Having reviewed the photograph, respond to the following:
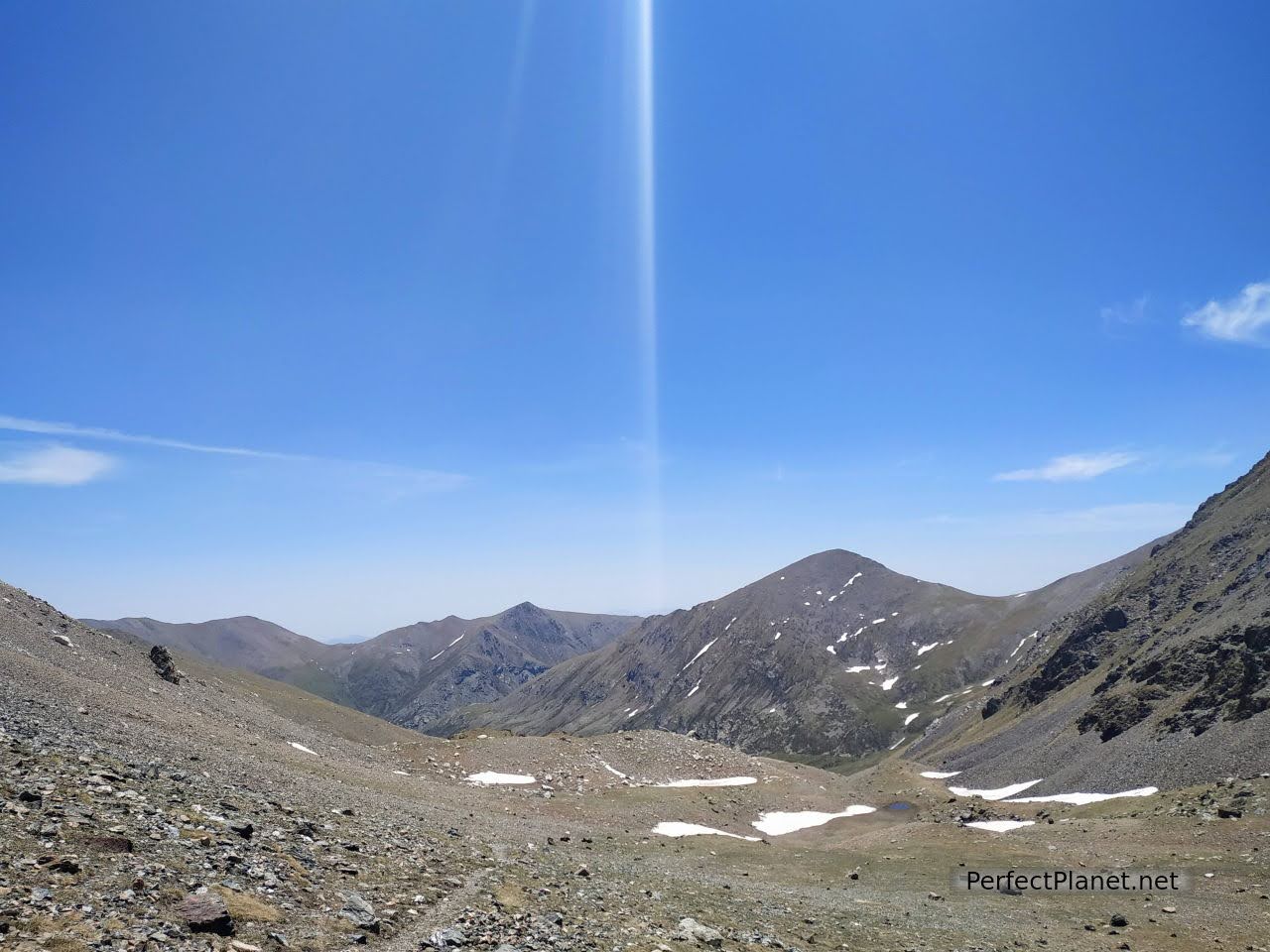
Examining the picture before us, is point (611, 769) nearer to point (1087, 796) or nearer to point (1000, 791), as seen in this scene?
point (1087, 796)

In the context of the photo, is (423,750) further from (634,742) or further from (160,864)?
(160,864)

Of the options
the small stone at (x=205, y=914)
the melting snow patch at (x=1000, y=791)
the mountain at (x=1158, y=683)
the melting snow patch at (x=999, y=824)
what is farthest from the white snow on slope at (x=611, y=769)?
the mountain at (x=1158, y=683)

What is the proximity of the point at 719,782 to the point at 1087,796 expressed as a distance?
4061 centimetres

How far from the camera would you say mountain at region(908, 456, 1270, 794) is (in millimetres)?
70250

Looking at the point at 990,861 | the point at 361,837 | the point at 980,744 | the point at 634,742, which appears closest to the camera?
the point at 361,837

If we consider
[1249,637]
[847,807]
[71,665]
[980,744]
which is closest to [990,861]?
[847,807]

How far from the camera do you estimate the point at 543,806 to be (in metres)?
47.0

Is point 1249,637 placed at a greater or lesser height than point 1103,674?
greater

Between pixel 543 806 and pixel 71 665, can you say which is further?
pixel 543 806

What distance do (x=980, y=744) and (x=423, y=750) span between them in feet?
346

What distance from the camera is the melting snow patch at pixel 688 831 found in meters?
45.5

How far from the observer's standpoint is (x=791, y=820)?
183 ft

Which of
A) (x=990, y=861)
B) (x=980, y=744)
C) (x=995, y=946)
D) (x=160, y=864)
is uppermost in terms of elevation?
(x=160, y=864)

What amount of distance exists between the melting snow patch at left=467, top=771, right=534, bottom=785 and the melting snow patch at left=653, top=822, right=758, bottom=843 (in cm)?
1308
